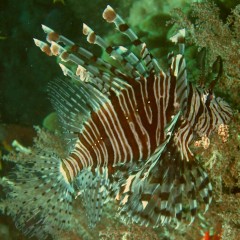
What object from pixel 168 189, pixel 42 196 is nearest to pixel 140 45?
pixel 168 189

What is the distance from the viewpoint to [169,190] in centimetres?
249

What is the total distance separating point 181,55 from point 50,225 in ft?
6.03

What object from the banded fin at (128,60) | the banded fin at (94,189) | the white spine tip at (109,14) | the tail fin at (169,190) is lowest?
the tail fin at (169,190)

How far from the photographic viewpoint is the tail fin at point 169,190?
247cm

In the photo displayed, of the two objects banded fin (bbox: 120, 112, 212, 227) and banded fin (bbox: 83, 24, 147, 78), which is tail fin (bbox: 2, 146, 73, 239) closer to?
banded fin (bbox: 120, 112, 212, 227)

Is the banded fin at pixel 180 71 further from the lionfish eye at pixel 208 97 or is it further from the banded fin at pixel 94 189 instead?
the banded fin at pixel 94 189

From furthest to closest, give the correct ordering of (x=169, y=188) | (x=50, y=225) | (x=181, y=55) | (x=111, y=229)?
(x=111, y=229), (x=50, y=225), (x=169, y=188), (x=181, y=55)

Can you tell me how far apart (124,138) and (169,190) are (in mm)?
534

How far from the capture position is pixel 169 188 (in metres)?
2.50

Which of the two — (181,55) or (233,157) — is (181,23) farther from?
(233,157)

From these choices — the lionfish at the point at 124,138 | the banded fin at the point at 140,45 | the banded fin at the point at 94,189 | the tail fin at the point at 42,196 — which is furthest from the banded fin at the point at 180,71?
the tail fin at the point at 42,196

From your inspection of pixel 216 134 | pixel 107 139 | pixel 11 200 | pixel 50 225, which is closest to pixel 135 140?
pixel 107 139

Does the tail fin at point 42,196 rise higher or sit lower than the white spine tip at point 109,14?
lower

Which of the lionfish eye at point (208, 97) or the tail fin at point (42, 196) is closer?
the lionfish eye at point (208, 97)
